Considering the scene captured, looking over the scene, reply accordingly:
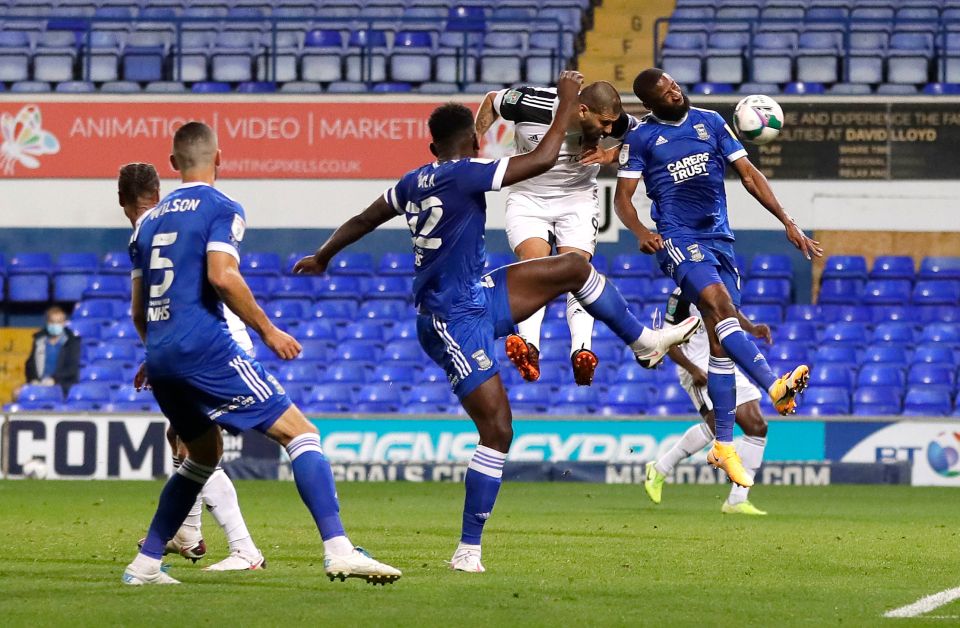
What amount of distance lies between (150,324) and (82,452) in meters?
11.9

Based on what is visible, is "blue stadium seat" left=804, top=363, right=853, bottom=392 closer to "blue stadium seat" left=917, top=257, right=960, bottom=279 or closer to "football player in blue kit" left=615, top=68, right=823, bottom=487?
"blue stadium seat" left=917, top=257, right=960, bottom=279

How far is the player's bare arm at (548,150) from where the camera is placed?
25.6 ft

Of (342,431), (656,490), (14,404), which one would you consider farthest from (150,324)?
(14,404)

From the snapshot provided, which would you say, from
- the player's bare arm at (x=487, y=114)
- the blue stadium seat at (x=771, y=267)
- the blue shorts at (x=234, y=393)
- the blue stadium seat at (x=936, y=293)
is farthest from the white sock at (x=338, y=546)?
the blue stadium seat at (x=936, y=293)

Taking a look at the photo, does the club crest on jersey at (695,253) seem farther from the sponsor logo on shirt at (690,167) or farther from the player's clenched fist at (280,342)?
the player's clenched fist at (280,342)

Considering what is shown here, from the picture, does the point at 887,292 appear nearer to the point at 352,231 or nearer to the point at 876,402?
the point at 876,402

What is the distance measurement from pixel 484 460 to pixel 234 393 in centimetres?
159

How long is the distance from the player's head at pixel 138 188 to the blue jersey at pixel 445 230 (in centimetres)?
122

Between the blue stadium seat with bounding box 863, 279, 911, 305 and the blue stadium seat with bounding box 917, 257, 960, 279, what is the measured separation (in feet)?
1.18

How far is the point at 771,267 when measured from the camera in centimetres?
2302

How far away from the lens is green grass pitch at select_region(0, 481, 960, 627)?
21.6 ft

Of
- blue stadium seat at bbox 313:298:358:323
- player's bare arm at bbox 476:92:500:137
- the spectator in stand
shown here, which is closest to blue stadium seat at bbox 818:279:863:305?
blue stadium seat at bbox 313:298:358:323

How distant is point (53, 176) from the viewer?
24.5m

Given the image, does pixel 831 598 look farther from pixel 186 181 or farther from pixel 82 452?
pixel 82 452
